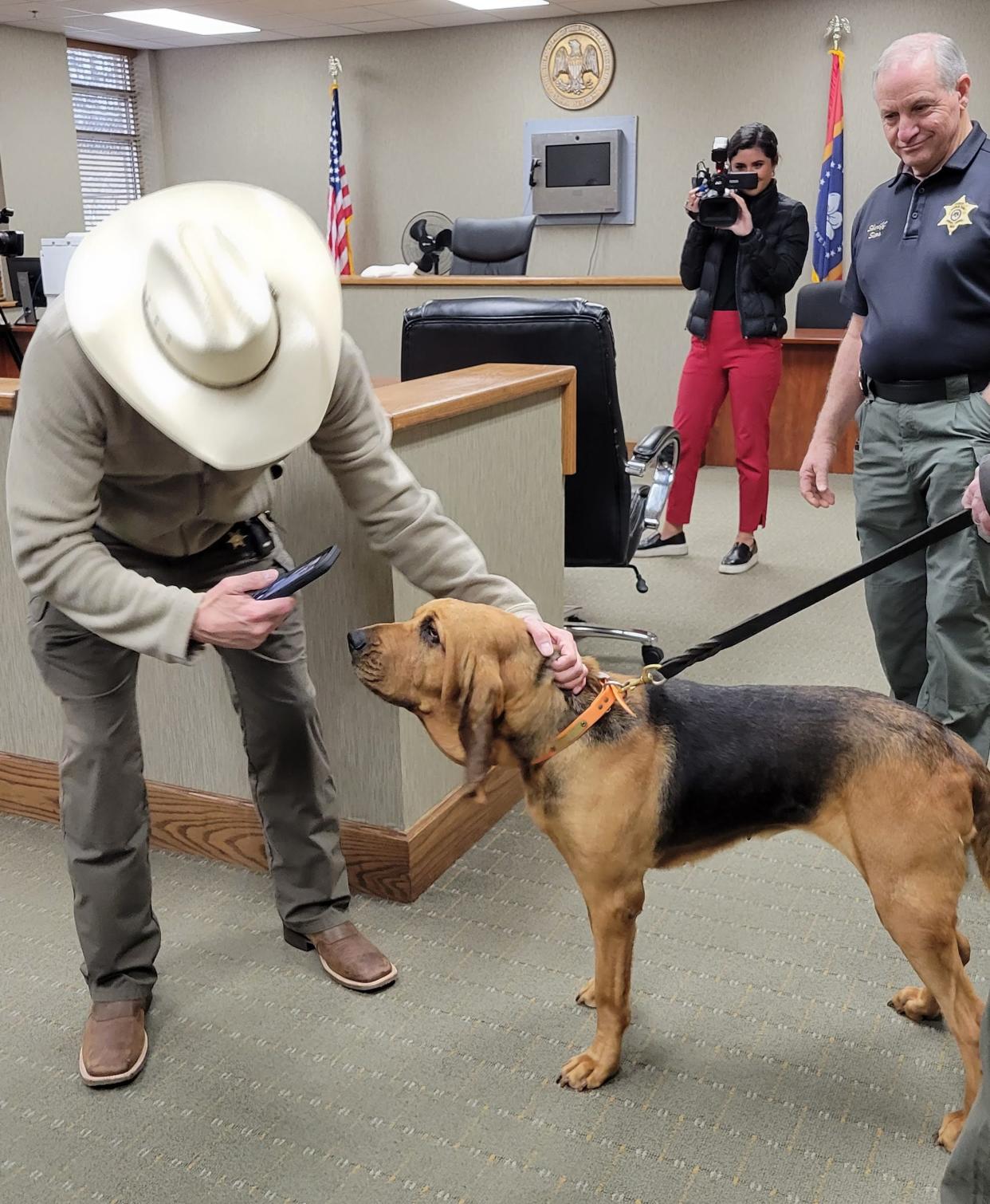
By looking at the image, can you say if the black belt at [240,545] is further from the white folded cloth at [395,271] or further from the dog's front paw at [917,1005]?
the white folded cloth at [395,271]

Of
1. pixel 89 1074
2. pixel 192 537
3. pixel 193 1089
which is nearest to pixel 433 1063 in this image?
pixel 193 1089

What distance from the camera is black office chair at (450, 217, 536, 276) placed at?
25.8 ft

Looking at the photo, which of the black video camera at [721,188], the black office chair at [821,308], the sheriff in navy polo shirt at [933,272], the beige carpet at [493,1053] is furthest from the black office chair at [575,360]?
the black office chair at [821,308]

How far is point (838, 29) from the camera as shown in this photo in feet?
26.2

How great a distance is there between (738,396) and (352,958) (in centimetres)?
317

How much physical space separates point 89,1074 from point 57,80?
9873 mm

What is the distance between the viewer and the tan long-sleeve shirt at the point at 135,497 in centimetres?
142

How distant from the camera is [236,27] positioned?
9344 mm

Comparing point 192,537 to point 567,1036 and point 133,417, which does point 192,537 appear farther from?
point 567,1036

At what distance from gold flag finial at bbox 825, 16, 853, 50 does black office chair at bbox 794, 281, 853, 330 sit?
2.50 meters

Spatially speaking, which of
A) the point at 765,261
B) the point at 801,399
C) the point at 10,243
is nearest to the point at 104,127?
the point at 10,243

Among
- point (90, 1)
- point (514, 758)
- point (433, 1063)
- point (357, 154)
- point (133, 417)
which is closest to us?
point (133, 417)

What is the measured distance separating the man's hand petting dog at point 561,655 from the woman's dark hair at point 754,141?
3239 millimetres

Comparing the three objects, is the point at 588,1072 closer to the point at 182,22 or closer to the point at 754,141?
the point at 754,141
